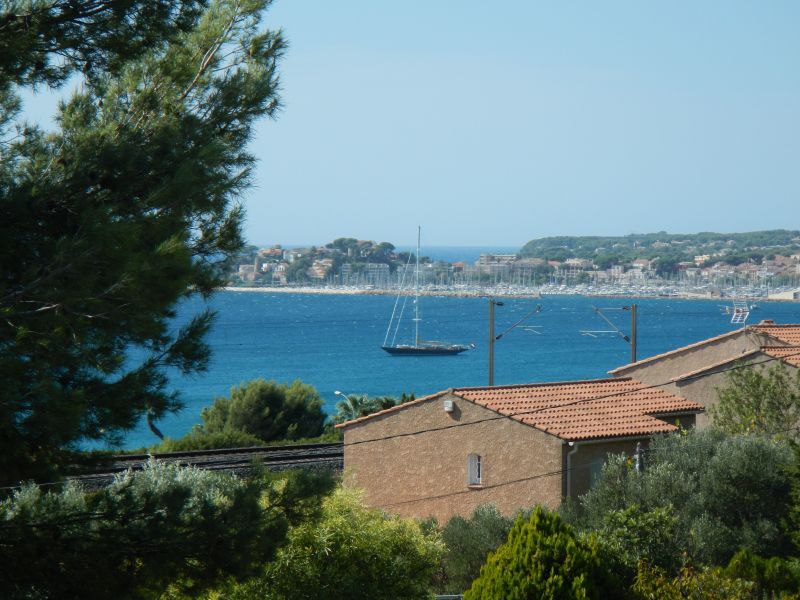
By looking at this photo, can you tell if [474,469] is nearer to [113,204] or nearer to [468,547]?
[468,547]

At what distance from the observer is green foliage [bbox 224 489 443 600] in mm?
12531

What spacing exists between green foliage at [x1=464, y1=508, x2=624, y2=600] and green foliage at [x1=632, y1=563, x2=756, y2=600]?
1.19 feet

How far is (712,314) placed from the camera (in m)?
173

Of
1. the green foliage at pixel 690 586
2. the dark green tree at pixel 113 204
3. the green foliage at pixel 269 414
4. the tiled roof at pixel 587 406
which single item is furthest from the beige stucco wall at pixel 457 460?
the green foliage at pixel 269 414

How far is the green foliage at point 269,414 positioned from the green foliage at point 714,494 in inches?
981

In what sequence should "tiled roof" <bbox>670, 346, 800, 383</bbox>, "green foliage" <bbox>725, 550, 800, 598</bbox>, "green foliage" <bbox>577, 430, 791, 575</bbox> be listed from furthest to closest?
"tiled roof" <bbox>670, 346, 800, 383</bbox>
"green foliage" <bbox>577, 430, 791, 575</bbox>
"green foliage" <bbox>725, 550, 800, 598</bbox>

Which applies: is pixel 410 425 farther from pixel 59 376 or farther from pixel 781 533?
pixel 59 376

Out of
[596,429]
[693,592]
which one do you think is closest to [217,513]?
[693,592]

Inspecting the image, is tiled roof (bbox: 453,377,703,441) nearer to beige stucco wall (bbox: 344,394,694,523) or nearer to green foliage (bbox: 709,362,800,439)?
beige stucco wall (bbox: 344,394,694,523)

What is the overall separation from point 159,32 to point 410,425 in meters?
15.5

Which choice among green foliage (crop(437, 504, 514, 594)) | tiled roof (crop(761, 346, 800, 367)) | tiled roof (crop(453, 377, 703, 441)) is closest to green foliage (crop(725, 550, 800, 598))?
green foliage (crop(437, 504, 514, 594))

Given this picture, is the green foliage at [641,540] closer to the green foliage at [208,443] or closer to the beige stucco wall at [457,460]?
the beige stucco wall at [457,460]

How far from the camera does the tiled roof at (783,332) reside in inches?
1080

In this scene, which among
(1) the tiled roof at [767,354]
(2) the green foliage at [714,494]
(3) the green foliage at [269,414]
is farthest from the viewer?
(3) the green foliage at [269,414]
